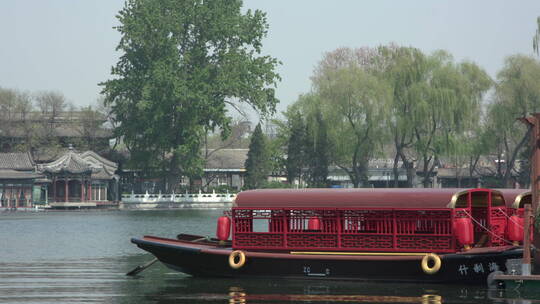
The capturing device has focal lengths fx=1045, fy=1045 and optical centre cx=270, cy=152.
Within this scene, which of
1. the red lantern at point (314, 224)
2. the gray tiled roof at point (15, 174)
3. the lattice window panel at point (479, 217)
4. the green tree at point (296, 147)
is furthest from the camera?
the green tree at point (296, 147)

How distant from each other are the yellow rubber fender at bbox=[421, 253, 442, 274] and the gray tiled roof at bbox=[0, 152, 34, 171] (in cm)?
5919

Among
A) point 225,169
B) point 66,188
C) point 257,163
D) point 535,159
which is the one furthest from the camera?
point 225,169

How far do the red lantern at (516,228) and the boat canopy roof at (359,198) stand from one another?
0.61m

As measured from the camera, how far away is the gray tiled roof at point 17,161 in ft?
246

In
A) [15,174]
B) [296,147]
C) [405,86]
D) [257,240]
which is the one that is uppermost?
[405,86]

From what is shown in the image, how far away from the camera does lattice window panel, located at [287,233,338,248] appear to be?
20516 millimetres

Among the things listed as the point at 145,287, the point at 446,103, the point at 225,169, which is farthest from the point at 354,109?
the point at 145,287

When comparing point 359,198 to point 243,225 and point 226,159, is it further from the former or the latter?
point 226,159

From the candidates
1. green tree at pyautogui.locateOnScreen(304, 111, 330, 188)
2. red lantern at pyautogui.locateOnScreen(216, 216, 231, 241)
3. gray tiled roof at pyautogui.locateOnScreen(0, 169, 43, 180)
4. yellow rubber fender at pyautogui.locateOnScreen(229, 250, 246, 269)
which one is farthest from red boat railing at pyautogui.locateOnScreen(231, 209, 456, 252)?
gray tiled roof at pyautogui.locateOnScreen(0, 169, 43, 180)

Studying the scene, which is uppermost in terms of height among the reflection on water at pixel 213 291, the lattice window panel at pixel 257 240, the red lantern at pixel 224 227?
the red lantern at pixel 224 227

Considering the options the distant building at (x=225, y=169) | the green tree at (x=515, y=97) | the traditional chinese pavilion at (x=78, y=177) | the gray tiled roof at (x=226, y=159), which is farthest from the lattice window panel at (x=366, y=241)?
the gray tiled roof at (x=226, y=159)

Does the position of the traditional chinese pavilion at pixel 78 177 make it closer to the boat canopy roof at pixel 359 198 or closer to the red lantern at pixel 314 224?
the boat canopy roof at pixel 359 198

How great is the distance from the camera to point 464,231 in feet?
62.9

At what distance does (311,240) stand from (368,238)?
119cm
